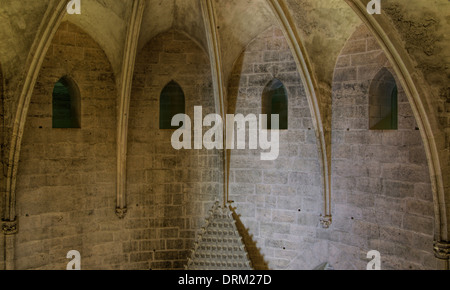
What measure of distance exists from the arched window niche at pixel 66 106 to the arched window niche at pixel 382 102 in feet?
18.8

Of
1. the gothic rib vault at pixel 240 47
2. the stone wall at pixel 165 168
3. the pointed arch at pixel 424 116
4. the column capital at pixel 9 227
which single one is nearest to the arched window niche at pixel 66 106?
the gothic rib vault at pixel 240 47

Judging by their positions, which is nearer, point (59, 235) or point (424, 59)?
point (424, 59)

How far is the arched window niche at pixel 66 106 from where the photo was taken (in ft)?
27.9

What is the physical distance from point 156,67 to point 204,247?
3.95 m

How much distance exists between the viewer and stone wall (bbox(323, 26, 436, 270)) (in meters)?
7.21

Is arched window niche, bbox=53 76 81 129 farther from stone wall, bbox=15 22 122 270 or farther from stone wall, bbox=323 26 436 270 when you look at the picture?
stone wall, bbox=323 26 436 270

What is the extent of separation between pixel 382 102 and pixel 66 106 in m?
7.51

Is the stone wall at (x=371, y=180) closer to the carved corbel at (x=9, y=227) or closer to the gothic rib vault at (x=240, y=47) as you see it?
the gothic rib vault at (x=240, y=47)

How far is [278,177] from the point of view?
8.91 metres

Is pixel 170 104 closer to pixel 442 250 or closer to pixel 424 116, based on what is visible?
pixel 424 116

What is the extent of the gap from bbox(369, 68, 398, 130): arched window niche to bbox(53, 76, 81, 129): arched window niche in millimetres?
5717

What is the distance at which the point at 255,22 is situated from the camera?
28.2 feet

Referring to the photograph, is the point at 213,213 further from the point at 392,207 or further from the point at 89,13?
the point at 89,13

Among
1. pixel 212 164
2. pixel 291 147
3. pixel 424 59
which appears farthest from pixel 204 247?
pixel 424 59
